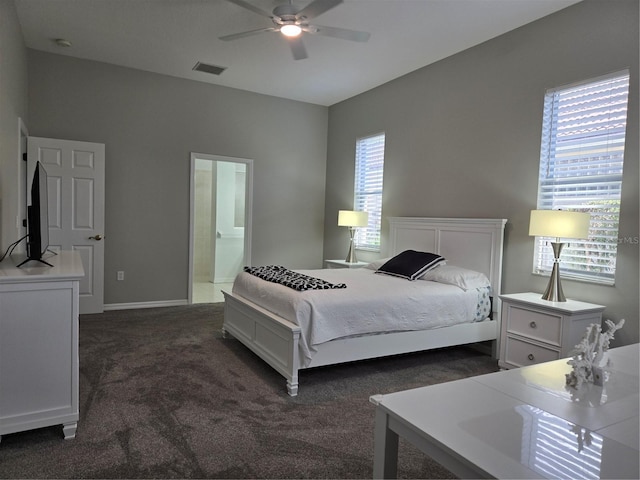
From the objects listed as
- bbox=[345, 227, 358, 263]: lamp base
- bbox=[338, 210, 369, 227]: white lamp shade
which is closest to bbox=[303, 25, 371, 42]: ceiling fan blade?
bbox=[338, 210, 369, 227]: white lamp shade

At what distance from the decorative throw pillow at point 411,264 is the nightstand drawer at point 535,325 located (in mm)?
838

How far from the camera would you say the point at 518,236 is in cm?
373

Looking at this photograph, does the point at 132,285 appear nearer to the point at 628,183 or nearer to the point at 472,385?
the point at 472,385

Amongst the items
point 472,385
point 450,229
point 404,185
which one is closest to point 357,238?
point 404,185

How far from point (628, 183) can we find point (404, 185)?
7.86 feet

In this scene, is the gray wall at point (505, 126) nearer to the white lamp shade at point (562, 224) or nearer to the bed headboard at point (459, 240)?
the bed headboard at point (459, 240)

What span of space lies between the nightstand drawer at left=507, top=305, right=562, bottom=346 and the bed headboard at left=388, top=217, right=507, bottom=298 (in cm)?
51

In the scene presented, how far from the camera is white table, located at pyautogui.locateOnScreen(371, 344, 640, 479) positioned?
0.99 meters

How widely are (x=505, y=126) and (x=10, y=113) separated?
4.14m

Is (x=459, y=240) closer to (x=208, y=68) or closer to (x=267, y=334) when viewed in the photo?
(x=267, y=334)

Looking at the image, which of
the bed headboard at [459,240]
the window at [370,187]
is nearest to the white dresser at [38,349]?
the bed headboard at [459,240]

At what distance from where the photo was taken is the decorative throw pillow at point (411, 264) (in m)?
3.93

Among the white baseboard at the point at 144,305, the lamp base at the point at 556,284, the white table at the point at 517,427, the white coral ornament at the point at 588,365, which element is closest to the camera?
the white table at the point at 517,427

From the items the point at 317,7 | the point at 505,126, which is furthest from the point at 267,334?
the point at 505,126
